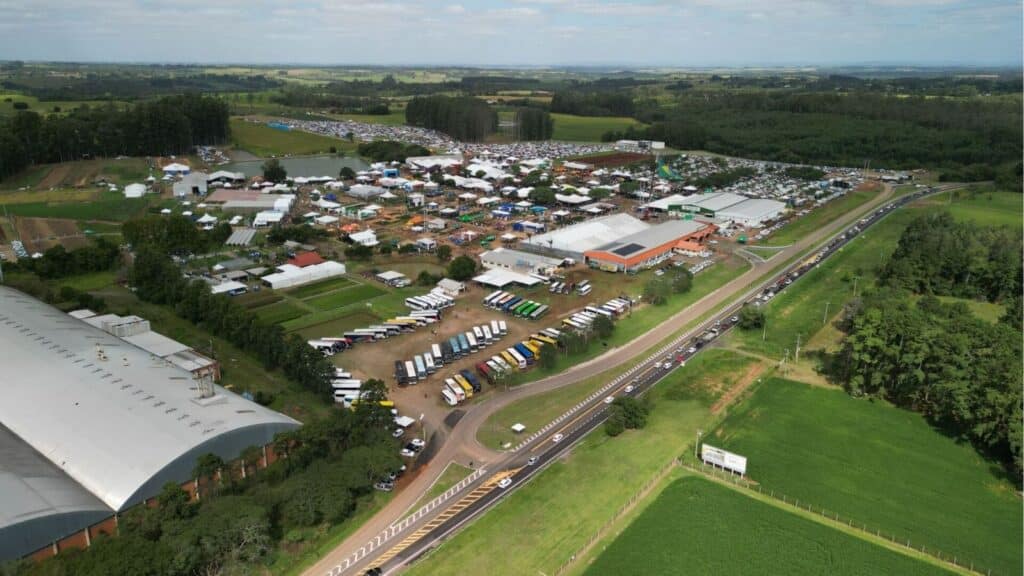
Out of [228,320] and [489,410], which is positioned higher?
[228,320]

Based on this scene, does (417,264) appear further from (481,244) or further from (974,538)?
(974,538)

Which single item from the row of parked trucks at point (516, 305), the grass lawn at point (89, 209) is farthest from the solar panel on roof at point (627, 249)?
the grass lawn at point (89, 209)

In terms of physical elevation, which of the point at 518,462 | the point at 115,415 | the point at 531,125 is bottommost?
the point at 518,462

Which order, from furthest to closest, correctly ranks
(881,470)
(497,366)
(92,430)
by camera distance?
1. (497,366)
2. (881,470)
3. (92,430)

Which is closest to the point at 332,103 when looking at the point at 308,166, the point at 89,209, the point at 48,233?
the point at 308,166

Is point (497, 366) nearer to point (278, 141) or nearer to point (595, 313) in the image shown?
point (595, 313)

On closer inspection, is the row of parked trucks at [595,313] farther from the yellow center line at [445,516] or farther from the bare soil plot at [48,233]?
the bare soil plot at [48,233]

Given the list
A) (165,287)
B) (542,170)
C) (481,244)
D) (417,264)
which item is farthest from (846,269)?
(165,287)
